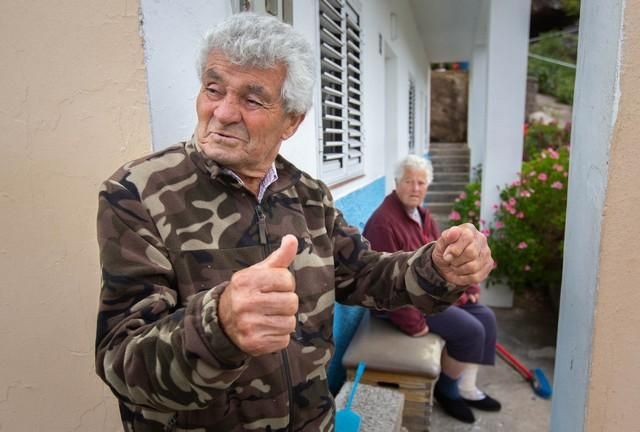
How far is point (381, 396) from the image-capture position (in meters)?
2.17

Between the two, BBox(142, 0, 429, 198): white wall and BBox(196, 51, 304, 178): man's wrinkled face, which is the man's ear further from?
BBox(142, 0, 429, 198): white wall

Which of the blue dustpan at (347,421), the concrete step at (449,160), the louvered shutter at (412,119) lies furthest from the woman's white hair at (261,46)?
the concrete step at (449,160)

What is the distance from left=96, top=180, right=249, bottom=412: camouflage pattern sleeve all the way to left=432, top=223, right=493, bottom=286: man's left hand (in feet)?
1.92

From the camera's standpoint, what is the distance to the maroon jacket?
8.45 ft

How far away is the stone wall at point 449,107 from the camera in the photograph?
1455 cm

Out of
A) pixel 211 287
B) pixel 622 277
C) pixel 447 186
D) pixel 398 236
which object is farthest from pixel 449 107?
pixel 211 287

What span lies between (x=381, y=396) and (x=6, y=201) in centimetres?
179

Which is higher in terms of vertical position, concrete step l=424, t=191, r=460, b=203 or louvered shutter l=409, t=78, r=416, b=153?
louvered shutter l=409, t=78, r=416, b=153

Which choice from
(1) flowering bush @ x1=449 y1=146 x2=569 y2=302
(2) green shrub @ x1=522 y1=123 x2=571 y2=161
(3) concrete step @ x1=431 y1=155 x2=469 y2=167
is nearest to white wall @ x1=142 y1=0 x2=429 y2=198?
(1) flowering bush @ x1=449 y1=146 x2=569 y2=302

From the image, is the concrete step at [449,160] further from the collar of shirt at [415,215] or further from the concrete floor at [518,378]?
the collar of shirt at [415,215]

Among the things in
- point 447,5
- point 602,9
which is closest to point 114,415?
point 602,9

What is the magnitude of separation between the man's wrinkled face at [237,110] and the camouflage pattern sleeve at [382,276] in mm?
328

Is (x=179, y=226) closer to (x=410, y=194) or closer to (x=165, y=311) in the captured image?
(x=165, y=311)

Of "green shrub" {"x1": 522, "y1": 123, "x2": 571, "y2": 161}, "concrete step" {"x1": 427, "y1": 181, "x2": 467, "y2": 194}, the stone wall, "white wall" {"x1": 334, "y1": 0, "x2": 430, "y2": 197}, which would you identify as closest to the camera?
"white wall" {"x1": 334, "y1": 0, "x2": 430, "y2": 197}
